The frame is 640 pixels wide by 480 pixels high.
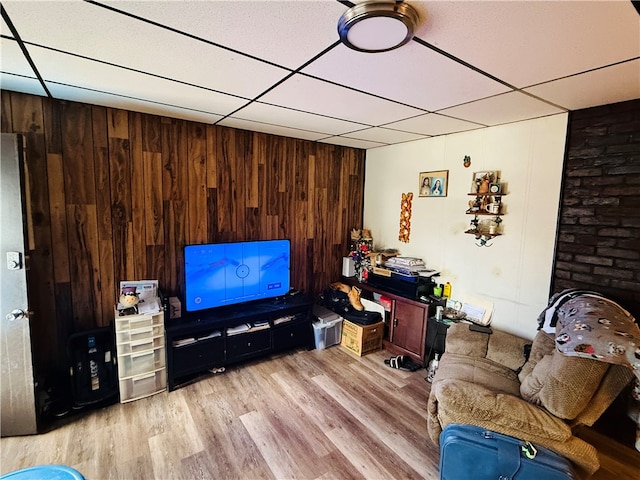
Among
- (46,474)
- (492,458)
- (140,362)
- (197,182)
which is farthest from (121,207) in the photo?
(492,458)

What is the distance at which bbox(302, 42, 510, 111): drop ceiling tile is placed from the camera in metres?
1.46

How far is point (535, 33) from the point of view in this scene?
1.23m

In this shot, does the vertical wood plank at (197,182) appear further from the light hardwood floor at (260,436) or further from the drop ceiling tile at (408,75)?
the drop ceiling tile at (408,75)

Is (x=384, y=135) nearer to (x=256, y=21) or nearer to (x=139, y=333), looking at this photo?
(x=256, y=21)

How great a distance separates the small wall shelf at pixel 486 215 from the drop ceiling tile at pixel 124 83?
2200mm

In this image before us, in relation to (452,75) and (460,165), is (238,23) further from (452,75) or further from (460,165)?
(460,165)

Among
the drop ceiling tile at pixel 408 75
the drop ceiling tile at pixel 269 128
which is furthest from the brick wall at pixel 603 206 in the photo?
the drop ceiling tile at pixel 269 128

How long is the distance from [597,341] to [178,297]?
3031 millimetres

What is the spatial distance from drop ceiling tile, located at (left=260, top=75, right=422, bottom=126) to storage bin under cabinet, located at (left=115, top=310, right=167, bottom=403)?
1938mm

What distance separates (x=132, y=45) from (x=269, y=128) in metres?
1.68

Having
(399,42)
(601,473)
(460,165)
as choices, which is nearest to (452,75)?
(399,42)

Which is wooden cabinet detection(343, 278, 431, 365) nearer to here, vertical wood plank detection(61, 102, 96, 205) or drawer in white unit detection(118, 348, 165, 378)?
drawer in white unit detection(118, 348, 165, 378)

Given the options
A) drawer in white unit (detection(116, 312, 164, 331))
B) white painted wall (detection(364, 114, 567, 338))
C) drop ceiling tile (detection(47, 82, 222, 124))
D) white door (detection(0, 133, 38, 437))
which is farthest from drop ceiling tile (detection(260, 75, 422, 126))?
drawer in white unit (detection(116, 312, 164, 331))

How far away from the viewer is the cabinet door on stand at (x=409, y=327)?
9.96 ft
